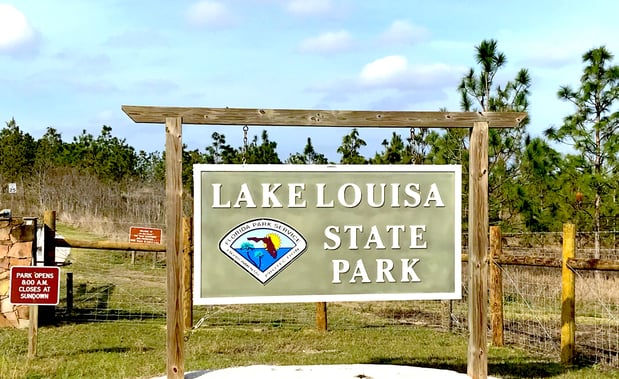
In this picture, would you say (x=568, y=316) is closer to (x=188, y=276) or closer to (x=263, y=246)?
(x=263, y=246)

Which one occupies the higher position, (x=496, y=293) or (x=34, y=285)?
(x=34, y=285)

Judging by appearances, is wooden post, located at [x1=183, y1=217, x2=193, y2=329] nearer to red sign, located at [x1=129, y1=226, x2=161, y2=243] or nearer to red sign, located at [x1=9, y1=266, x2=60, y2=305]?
red sign, located at [x1=9, y1=266, x2=60, y2=305]

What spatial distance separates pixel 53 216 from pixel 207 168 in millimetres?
6658

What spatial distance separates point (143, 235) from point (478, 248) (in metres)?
11.6

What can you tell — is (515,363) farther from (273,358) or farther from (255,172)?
(255,172)

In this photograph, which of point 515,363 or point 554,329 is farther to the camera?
point 554,329

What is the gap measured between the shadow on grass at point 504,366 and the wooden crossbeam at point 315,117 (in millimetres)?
2913

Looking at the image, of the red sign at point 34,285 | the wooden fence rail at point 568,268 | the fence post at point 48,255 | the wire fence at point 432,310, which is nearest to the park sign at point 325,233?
the wooden fence rail at point 568,268

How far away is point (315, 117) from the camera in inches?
256

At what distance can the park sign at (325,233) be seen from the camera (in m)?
6.40

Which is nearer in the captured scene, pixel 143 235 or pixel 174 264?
pixel 174 264

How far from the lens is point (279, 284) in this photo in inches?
256

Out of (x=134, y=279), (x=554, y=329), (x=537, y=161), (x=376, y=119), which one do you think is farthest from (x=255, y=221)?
(x=537, y=161)

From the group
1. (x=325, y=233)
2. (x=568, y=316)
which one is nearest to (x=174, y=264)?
(x=325, y=233)
